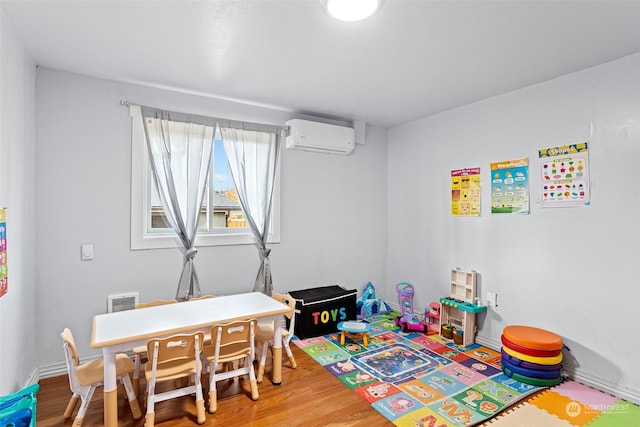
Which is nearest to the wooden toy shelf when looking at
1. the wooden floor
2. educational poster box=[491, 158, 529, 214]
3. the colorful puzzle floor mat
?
the colorful puzzle floor mat

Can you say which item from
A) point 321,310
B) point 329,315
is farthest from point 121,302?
point 329,315

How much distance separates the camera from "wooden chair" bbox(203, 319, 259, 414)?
2.31 m

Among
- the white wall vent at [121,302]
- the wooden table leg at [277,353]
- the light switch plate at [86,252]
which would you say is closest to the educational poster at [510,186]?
the wooden table leg at [277,353]

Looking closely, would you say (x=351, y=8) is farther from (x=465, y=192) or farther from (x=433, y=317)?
(x=433, y=317)

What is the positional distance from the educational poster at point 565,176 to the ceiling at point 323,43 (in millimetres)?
655

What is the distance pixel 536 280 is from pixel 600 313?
504mm

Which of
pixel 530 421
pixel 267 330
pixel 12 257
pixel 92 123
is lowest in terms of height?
pixel 530 421

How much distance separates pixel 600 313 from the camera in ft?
8.58

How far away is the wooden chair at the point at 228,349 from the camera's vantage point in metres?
2.31

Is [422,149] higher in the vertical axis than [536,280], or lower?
higher

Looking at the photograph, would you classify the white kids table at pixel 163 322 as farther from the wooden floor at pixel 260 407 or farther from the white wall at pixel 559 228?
the white wall at pixel 559 228

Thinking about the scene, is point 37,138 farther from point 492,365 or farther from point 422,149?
point 492,365

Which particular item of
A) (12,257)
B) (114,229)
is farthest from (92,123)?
(12,257)

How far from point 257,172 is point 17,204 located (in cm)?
199
